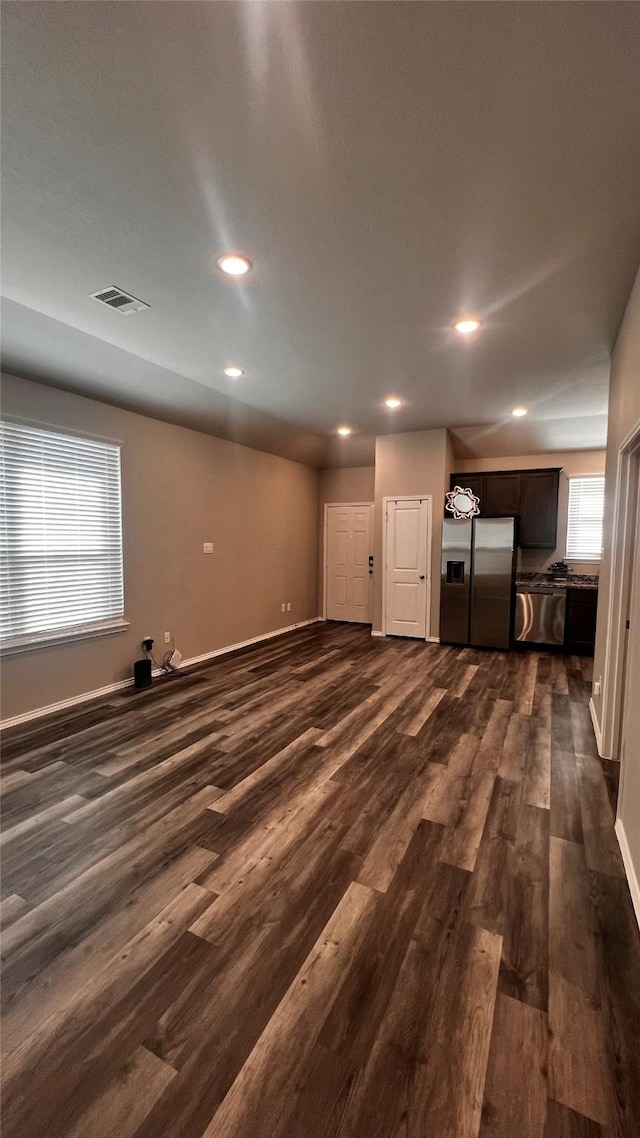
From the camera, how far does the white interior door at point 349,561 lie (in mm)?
7480

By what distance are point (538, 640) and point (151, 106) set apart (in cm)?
595

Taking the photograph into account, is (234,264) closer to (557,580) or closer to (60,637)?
(60,637)

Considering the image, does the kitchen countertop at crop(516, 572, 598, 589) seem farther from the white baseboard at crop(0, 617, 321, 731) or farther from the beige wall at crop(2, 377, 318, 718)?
the white baseboard at crop(0, 617, 321, 731)

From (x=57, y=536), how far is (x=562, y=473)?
6340 mm

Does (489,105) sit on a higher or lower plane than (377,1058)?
higher

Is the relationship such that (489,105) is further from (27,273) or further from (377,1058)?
(377,1058)

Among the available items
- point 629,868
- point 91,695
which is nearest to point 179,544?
point 91,695

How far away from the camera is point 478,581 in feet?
18.6

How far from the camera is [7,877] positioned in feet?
6.16

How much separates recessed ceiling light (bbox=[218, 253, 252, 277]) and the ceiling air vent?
0.65 m

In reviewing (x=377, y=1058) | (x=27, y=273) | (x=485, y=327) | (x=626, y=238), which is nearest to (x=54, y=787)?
(x=377, y=1058)

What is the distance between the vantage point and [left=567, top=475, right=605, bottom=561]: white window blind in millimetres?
6168

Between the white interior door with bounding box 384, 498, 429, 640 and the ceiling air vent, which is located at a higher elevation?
A: the ceiling air vent

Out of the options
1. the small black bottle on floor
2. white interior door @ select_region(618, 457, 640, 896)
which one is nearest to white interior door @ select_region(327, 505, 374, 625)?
the small black bottle on floor
